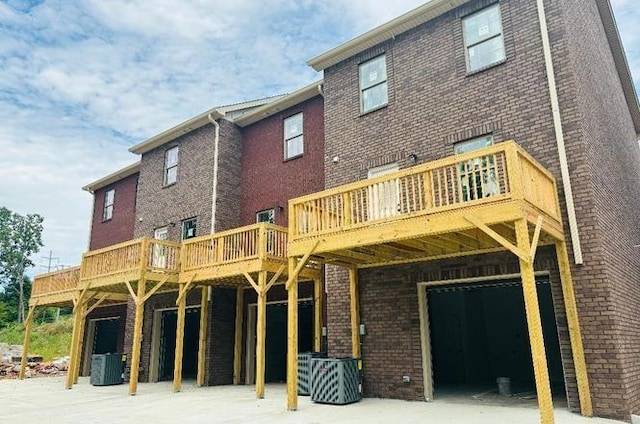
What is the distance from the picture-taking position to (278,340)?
16594 mm

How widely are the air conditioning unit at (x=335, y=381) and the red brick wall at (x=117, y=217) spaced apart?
13.6 m

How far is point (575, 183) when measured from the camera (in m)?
8.45

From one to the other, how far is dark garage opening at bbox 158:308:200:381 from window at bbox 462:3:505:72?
42.2 feet

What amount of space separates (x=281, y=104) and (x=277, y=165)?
6.92 feet

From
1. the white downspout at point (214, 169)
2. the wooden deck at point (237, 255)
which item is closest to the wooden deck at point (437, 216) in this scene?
the wooden deck at point (237, 255)

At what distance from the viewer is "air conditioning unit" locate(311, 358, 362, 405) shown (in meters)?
9.52

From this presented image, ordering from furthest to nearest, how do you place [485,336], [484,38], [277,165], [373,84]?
[485,336], [277,165], [373,84], [484,38]

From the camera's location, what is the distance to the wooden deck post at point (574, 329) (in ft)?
24.7

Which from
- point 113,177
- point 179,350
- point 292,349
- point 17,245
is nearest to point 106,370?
point 179,350

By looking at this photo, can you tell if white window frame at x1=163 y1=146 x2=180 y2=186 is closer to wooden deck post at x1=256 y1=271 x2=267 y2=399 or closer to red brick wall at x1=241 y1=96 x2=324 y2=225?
red brick wall at x1=241 y1=96 x2=324 y2=225

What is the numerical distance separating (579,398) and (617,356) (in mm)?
934

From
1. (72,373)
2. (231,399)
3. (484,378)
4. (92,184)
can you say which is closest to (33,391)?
(72,373)

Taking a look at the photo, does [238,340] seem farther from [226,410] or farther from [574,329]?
[574,329]

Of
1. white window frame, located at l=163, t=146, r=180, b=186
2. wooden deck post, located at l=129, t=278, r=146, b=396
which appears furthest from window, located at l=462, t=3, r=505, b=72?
white window frame, located at l=163, t=146, r=180, b=186
